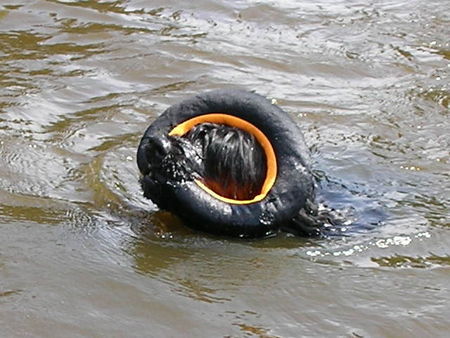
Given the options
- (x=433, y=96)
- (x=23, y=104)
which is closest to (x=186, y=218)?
(x=23, y=104)

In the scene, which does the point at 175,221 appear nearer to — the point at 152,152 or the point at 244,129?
the point at 152,152

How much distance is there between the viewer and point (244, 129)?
408 centimetres

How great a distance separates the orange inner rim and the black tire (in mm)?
19

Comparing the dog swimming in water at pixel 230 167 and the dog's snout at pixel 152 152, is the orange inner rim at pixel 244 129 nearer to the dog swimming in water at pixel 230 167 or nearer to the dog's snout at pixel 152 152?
the dog swimming in water at pixel 230 167

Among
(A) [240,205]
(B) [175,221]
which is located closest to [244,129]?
(A) [240,205]

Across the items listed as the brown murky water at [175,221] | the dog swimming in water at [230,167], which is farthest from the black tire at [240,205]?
the brown murky water at [175,221]

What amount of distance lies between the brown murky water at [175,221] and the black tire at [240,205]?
0.11m

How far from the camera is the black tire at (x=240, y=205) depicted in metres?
3.84

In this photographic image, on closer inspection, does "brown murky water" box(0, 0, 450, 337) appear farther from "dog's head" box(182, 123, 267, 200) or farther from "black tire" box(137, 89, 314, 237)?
"dog's head" box(182, 123, 267, 200)

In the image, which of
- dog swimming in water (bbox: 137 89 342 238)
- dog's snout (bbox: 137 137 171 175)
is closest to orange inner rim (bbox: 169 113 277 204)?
dog swimming in water (bbox: 137 89 342 238)

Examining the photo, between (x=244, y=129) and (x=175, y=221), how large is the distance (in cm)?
51

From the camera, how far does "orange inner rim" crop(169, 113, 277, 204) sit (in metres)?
3.93

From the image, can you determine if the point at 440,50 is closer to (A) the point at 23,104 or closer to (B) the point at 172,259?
(A) the point at 23,104

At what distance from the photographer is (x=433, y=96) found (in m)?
6.35
